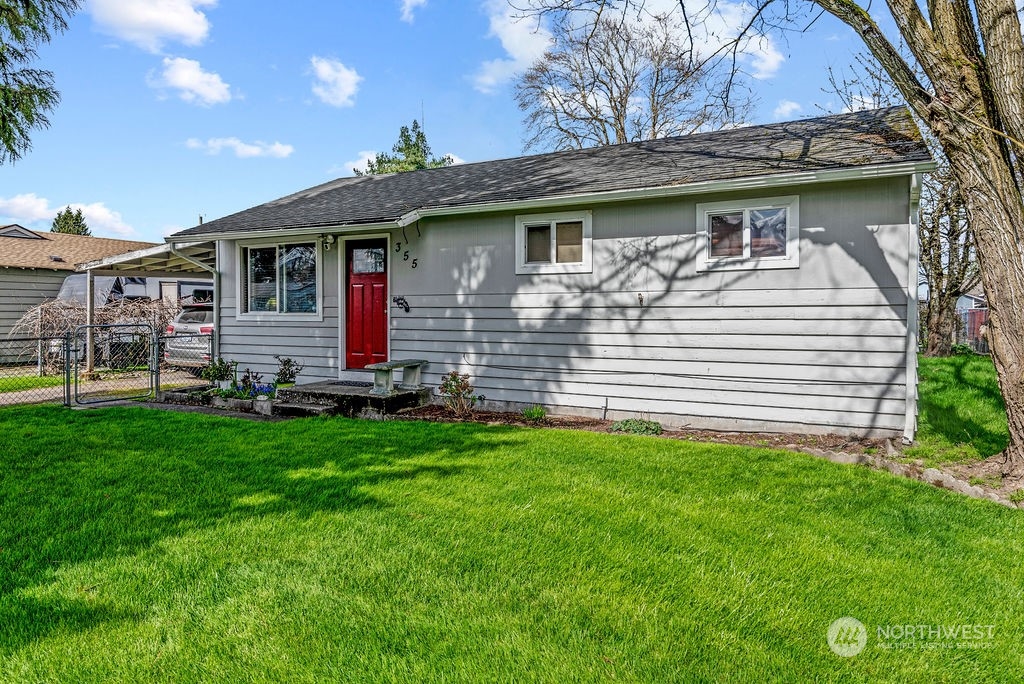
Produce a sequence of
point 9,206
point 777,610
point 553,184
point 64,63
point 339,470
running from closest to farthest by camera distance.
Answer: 1. point 777,610
2. point 339,470
3. point 553,184
4. point 64,63
5. point 9,206

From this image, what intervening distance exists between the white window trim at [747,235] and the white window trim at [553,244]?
1.39 meters

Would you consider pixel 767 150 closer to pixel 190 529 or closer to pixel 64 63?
pixel 190 529

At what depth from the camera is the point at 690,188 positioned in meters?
6.84

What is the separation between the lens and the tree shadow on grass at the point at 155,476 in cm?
326

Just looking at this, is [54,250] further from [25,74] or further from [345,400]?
[345,400]

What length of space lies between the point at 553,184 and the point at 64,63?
9091mm

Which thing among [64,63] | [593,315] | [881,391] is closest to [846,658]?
[881,391]

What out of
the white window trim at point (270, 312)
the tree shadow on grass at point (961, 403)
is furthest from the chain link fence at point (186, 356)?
the tree shadow on grass at point (961, 403)

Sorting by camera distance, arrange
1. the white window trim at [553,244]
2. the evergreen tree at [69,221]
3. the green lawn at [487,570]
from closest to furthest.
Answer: the green lawn at [487,570]
the white window trim at [553,244]
the evergreen tree at [69,221]

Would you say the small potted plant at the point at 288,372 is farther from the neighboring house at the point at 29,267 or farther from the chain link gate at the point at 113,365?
the neighboring house at the point at 29,267

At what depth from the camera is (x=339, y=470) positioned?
509 cm

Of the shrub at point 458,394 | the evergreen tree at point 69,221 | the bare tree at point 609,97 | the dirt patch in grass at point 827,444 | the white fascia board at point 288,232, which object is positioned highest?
the bare tree at point 609,97

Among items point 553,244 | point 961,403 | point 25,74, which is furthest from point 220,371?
point 961,403
